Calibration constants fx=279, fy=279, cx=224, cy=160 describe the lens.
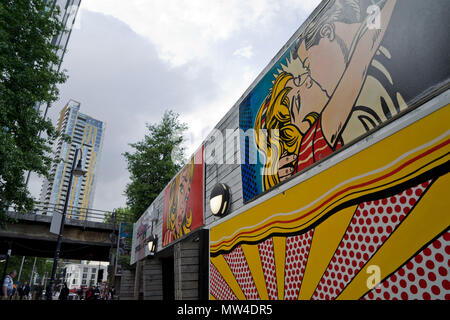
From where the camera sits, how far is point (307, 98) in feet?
10.4

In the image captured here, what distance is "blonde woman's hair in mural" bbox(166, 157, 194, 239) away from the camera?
262 inches

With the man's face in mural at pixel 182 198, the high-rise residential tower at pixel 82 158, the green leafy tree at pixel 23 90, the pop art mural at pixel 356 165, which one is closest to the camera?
the pop art mural at pixel 356 165

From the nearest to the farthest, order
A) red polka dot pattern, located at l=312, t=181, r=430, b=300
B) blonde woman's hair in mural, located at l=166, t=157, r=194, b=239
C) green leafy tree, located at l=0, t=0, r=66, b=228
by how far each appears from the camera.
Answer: red polka dot pattern, located at l=312, t=181, r=430, b=300 < blonde woman's hair in mural, located at l=166, t=157, r=194, b=239 < green leafy tree, located at l=0, t=0, r=66, b=228

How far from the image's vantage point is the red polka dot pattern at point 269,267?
3295 mm

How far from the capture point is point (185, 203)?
7078 mm

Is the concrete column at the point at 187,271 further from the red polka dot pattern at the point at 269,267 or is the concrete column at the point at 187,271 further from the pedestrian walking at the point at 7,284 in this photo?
the pedestrian walking at the point at 7,284

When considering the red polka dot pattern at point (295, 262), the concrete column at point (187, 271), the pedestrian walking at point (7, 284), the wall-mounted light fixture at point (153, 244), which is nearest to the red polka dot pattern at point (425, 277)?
the red polka dot pattern at point (295, 262)

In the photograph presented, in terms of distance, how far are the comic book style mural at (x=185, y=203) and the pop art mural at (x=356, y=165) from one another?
2.50 m

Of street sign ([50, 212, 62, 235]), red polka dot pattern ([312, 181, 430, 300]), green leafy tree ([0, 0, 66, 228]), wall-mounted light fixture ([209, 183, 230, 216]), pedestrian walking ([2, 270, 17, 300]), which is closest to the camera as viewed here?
red polka dot pattern ([312, 181, 430, 300])

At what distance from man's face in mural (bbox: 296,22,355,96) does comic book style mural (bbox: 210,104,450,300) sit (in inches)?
35.3

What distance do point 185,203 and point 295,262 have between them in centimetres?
446

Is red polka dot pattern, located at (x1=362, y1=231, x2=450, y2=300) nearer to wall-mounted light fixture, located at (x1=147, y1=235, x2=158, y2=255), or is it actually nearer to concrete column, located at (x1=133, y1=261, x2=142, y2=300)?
wall-mounted light fixture, located at (x1=147, y1=235, x2=158, y2=255)

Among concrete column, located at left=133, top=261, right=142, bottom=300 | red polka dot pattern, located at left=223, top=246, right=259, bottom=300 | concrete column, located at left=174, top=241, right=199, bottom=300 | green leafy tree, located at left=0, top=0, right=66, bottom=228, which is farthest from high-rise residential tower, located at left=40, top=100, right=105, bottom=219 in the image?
red polka dot pattern, located at left=223, top=246, right=259, bottom=300

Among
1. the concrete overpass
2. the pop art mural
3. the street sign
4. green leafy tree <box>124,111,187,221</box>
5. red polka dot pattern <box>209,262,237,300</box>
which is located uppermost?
green leafy tree <box>124,111,187,221</box>
